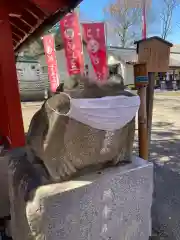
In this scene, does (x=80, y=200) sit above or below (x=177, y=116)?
above

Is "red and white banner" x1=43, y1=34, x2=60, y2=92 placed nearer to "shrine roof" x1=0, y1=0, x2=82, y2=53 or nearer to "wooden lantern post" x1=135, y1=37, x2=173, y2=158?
"shrine roof" x1=0, y1=0, x2=82, y2=53

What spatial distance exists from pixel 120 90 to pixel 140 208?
101cm

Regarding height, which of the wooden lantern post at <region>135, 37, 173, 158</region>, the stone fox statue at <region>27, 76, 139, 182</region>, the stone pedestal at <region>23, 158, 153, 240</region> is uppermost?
the wooden lantern post at <region>135, 37, 173, 158</region>

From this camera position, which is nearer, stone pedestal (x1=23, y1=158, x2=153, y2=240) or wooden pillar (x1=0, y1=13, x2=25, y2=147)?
stone pedestal (x1=23, y1=158, x2=153, y2=240)

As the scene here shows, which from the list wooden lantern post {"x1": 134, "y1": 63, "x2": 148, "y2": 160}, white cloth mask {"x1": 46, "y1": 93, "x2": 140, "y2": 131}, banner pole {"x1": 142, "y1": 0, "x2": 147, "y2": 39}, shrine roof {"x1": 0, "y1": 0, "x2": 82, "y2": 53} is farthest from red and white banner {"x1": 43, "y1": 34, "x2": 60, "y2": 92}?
white cloth mask {"x1": 46, "y1": 93, "x2": 140, "y2": 131}

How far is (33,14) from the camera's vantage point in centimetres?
301

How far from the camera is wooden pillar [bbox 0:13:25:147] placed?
9.97 feet

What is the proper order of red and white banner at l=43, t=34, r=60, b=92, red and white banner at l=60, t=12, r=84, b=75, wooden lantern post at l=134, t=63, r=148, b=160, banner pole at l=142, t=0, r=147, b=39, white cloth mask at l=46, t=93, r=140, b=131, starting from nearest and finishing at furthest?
white cloth mask at l=46, t=93, r=140, b=131 → wooden lantern post at l=134, t=63, r=148, b=160 → banner pole at l=142, t=0, r=147, b=39 → red and white banner at l=60, t=12, r=84, b=75 → red and white banner at l=43, t=34, r=60, b=92

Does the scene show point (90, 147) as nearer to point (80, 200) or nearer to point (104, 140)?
point (104, 140)

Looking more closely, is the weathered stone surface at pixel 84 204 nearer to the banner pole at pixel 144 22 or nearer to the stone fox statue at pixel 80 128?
the stone fox statue at pixel 80 128

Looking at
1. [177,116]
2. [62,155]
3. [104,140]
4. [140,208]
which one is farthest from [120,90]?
[177,116]

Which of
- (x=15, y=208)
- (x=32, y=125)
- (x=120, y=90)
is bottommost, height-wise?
(x=15, y=208)

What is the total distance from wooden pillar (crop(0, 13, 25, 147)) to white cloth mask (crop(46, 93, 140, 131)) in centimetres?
185

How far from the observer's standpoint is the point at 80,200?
1.67 meters
